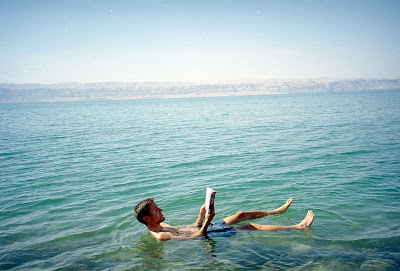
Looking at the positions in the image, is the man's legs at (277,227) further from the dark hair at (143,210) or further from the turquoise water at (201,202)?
the dark hair at (143,210)

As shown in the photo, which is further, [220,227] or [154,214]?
[220,227]

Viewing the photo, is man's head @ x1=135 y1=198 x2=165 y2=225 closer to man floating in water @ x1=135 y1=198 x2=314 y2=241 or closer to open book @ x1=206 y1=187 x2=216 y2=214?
man floating in water @ x1=135 y1=198 x2=314 y2=241

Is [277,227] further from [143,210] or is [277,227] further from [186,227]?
[143,210]

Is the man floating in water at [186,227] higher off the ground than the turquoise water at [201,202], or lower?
higher

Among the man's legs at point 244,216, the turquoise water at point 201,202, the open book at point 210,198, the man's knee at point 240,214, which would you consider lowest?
the turquoise water at point 201,202

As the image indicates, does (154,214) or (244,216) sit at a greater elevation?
(154,214)

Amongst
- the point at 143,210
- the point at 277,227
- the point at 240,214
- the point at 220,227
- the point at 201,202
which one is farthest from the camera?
the point at 201,202

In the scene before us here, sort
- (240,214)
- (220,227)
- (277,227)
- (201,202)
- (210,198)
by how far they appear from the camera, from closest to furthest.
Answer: (210,198), (220,227), (277,227), (240,214), (201,202)

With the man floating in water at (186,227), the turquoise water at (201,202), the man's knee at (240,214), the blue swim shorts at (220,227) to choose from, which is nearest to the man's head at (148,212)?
the man floating in water at (186,227)

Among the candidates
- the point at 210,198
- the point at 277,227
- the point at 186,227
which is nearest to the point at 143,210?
the point at 186,227

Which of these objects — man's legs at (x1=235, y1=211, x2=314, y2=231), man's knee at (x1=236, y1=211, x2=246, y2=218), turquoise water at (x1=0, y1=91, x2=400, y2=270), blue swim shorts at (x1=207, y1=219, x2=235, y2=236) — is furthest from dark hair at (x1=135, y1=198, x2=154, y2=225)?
man's legs at (x1=235, y1=211, x2=314, y2=231)

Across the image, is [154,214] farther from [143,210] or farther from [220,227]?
[220,227]

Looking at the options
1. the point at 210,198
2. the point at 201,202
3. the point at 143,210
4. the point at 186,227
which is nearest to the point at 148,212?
the point at 143,210

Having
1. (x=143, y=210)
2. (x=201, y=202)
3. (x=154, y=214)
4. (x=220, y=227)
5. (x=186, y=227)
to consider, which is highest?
(x=143, y=210)
